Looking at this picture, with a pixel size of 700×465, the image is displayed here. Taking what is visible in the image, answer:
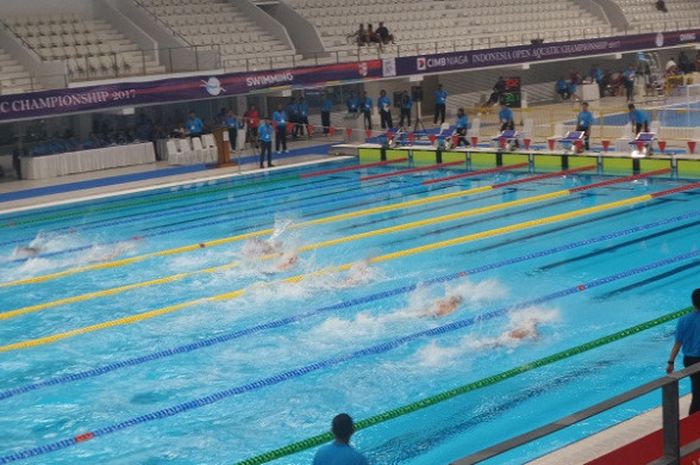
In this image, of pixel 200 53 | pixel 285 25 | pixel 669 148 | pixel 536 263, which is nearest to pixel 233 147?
pixel 200 53

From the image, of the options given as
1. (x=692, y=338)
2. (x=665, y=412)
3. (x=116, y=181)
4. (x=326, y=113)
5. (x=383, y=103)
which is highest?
(x=383, y=103)

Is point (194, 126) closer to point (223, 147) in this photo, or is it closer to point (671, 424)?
point (223, 147)

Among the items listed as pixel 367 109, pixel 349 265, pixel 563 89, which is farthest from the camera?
pixel 563 89

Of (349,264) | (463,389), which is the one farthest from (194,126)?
(463,389)

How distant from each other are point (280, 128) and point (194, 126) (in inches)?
85.1

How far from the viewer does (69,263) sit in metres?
15.2

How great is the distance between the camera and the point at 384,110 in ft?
93.9

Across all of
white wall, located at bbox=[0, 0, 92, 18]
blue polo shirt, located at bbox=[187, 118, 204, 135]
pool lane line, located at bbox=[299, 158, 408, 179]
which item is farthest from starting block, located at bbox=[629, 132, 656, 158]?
white wall, located at bbox=[0, 0, 92, 18]

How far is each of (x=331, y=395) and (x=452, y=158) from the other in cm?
1472

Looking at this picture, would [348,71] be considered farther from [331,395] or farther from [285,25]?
[331,395]

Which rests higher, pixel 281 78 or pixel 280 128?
pixel 281 78

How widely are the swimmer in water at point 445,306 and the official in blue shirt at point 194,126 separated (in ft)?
48.4

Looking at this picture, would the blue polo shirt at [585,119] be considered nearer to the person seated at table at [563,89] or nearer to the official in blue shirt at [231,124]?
the official in blue shirt at [231,124]

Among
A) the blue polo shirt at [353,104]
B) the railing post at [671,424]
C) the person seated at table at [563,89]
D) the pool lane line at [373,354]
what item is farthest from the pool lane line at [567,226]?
the person seated at table at [563,89]
